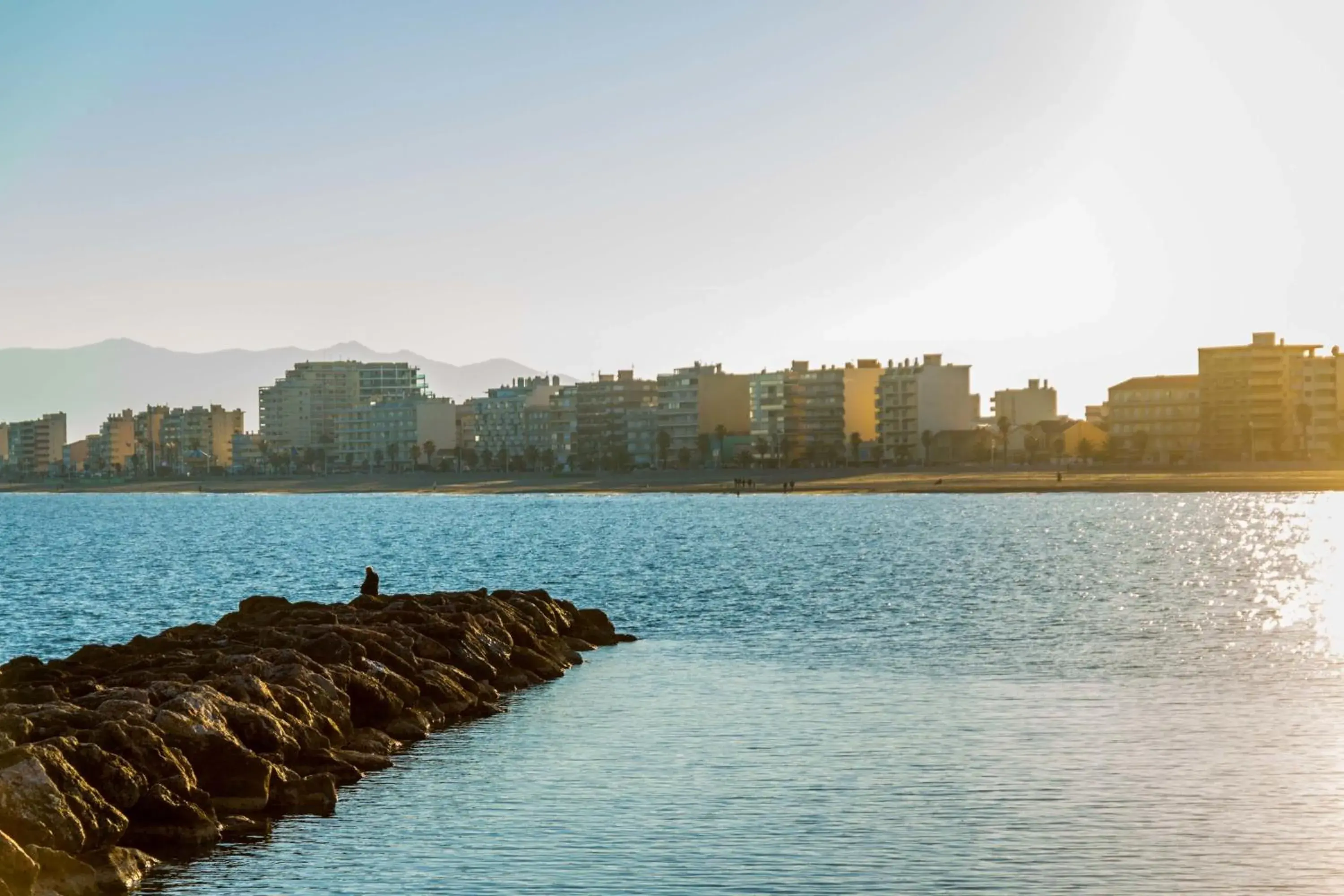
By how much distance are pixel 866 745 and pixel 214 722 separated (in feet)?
28.6

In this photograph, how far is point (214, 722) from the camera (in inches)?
796

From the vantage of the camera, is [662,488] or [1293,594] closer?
[1293,594]

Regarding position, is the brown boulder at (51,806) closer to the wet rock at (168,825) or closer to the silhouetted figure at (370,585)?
the wet rock at (168,825)

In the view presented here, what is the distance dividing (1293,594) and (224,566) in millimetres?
47000

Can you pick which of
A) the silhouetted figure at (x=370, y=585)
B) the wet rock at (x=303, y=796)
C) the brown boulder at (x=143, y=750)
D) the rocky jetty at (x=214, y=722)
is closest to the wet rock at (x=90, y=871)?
the rocky jetty at (x=214, y=722)

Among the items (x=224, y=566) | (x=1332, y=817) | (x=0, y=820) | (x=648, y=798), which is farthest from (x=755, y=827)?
(x=224, y=566)

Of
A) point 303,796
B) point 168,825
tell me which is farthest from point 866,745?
point 168,825

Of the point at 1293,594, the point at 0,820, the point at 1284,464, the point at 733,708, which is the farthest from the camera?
the point at 1284,464

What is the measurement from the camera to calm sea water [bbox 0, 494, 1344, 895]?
16.8 m

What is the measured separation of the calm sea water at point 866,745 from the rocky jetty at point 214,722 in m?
0.68

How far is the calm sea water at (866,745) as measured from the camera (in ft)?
55.2

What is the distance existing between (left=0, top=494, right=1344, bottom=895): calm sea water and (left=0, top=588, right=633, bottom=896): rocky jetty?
676 mm

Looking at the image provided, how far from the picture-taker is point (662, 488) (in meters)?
197

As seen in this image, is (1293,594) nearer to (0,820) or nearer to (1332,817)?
(1332,817)
